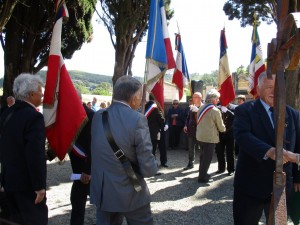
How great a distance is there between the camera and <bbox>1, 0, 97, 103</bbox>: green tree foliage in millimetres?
12391

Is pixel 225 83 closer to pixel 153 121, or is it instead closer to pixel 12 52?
pixel 153 121

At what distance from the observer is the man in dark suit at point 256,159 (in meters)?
2.71

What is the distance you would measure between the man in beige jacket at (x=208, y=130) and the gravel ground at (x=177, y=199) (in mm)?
346

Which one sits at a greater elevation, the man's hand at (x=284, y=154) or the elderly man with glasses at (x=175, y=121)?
the man's hand at (x=284, y=154)

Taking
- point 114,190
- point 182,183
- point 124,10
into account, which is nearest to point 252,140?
point 114,190

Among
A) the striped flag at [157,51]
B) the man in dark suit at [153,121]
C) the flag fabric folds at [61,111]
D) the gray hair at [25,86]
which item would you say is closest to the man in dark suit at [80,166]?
the flag fabric folds at [61,111]

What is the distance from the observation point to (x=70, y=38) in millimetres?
14102

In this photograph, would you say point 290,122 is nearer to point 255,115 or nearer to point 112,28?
point 255,115

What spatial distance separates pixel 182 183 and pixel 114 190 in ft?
14.8

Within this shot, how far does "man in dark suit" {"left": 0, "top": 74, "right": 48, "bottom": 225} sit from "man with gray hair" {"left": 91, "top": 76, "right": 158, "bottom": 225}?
1.60 ft

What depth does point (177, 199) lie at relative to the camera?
5789 millimetres

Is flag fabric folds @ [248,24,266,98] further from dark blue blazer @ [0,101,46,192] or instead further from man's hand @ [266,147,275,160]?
dark blue blazer @ [0,101,46,192]

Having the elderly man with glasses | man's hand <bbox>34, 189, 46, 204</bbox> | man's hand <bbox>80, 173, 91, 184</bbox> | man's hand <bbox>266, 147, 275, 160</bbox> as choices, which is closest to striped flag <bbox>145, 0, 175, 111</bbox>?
man's hand <bbox>80, 173, 91, 184</bbox>

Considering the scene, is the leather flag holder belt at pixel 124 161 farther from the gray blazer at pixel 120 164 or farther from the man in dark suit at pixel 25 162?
A: the man in dark suit at pixel 25 162
